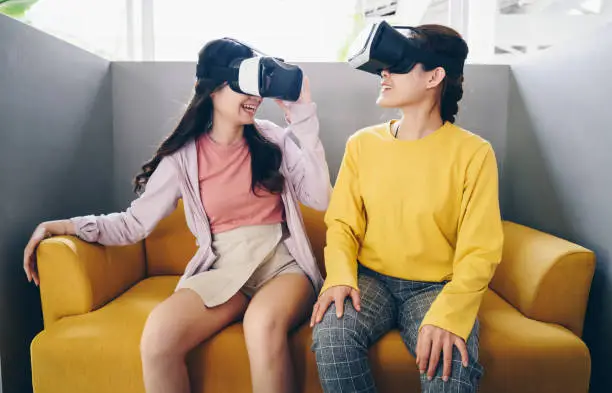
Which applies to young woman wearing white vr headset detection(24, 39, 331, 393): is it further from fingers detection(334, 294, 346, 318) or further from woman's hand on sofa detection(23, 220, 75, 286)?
fingers detection(334, 294, 346, 318)

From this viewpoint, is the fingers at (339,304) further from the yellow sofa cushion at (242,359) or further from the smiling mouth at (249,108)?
the smiling mouth at (249,108)

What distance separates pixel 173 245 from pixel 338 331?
2.72 feet

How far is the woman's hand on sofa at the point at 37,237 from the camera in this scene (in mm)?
1204

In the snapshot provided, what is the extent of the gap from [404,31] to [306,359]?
0.85 metres

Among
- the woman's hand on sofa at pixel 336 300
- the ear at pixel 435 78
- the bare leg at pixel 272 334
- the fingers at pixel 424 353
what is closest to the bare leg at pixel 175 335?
the bare leg at pixel 272 334

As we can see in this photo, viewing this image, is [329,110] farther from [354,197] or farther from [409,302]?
[409,302]

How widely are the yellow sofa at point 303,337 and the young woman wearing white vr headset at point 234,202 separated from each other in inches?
2.6

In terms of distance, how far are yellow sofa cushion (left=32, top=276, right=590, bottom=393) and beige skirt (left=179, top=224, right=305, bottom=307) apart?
4.7 inches

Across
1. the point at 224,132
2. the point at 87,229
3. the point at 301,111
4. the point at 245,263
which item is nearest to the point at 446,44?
the point at 301,111

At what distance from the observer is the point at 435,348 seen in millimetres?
927

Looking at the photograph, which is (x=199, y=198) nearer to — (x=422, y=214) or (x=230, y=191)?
(x=230, y=191)

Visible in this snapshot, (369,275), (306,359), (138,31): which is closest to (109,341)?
(306,359)

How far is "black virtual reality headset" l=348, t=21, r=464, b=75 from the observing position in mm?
1052

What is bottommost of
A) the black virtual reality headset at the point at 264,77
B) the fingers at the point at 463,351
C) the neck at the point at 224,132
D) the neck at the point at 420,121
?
the fingers at the point at 463,351
